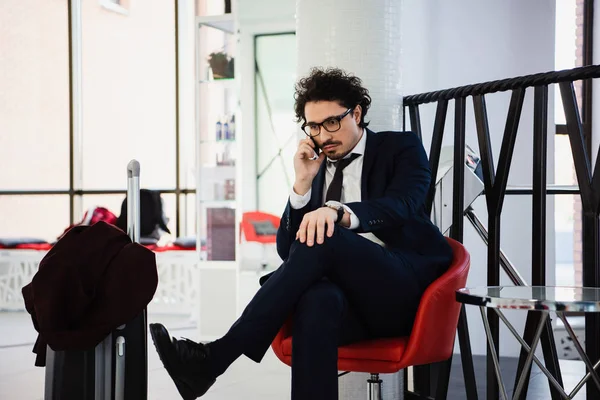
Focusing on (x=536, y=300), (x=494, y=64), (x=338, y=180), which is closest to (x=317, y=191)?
(x=338, y=180)

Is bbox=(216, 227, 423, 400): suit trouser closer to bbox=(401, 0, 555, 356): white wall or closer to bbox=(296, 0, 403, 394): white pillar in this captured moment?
bbox=(296, 0, 403, 394): white pillar

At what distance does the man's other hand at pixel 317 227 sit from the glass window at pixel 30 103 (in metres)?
6.07

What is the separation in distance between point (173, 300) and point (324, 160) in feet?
12.9

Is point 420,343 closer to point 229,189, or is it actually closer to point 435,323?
point 435,323

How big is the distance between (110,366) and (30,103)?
6.05 meters

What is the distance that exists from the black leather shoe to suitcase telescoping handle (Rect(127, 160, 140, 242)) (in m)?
0.40

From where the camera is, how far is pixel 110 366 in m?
2.40

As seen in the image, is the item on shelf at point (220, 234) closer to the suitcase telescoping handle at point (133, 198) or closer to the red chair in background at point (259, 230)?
the red chair in background at point (259, 230)

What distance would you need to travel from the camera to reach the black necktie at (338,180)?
2566mm

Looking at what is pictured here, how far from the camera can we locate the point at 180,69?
7547 mm

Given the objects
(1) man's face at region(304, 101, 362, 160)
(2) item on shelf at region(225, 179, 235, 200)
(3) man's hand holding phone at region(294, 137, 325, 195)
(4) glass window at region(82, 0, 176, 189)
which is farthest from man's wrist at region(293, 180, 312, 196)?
(4) glass window at region(82, 0, 176, 189)

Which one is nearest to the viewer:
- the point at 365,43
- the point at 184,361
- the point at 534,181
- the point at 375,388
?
the point at 184,361

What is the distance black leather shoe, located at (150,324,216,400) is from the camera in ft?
6.77

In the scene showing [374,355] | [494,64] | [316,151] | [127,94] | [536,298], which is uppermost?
[127,94]
